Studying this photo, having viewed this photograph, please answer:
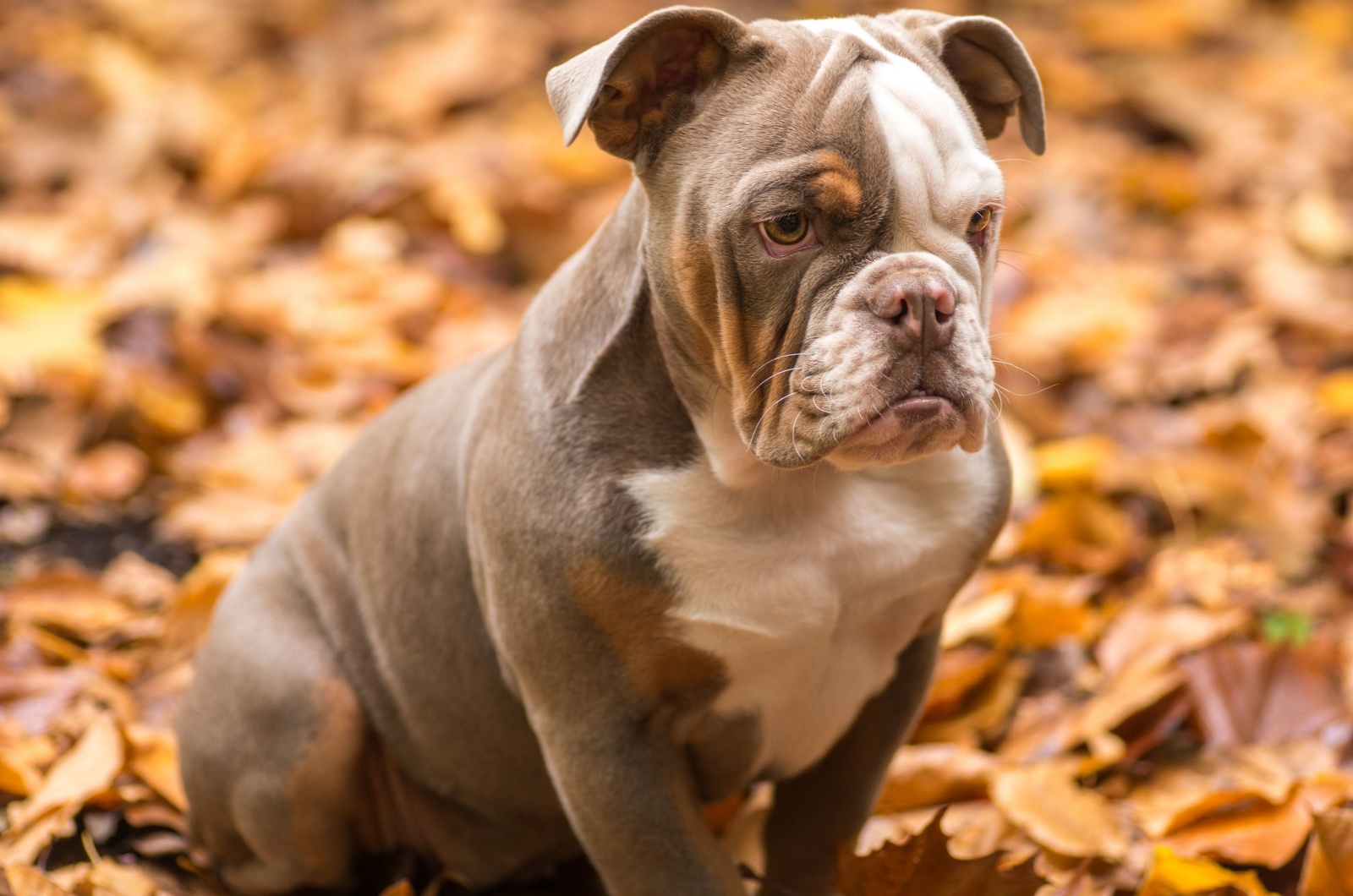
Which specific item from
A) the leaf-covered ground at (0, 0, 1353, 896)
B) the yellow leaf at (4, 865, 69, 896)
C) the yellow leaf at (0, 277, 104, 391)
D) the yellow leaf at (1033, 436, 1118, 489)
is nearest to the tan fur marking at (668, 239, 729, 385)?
the leaf-covered ground at (0, 0, 1353, 896)

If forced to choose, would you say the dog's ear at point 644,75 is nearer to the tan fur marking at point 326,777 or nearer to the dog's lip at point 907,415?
the dog's lip at point 907,415

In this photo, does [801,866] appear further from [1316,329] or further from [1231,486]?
[1316,329]

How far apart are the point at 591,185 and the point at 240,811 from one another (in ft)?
11.9

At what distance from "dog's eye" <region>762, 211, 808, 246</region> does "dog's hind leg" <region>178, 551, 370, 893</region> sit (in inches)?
49.2

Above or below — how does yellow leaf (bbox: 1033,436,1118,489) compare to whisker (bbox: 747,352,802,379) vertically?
below

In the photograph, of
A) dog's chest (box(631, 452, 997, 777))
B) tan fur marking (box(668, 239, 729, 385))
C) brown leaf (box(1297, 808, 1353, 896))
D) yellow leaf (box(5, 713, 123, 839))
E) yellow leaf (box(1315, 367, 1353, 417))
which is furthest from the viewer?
yellow leaf (box(1315, 367, 1353, 417))

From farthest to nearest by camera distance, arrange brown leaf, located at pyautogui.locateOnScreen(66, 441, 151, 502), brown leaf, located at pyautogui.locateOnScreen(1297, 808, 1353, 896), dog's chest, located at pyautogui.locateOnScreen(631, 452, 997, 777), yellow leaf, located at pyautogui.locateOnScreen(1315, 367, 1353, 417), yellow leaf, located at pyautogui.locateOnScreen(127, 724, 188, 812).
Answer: brown leaf, located at pyautogui.locateOnScreen(66, 441, 151, 502) < yellow leaf, located at pyautogui.locateOnScreen(1315, 367, 1353, 417) < yellow leaf, located at pyautogui.locateOnScreen(127, 724, 188, 812) < brown leaf, located at pyautogui.locateOnScreen(1297, 808, 1353, 896) < dog's chest, located at pyautogui.locateOnScreen(631, 452, 997, 777)

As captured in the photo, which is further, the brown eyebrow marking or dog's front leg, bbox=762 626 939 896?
dog's front leg, bbox=762 626 939 896

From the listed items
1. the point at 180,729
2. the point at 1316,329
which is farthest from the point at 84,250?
the point at 1316,329

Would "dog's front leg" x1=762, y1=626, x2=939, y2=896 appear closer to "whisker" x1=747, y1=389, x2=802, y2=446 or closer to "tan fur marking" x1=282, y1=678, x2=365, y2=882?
A: "whisker" x1=747, y1=389, x2=802, y2=446

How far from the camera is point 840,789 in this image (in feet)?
8.37

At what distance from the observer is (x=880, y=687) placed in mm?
2430

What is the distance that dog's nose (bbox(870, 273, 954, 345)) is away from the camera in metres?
1.86

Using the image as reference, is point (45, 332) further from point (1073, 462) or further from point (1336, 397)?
point (1336, 397)
